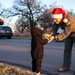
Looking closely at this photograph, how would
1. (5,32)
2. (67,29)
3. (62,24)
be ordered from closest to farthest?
1. (67,29)
2. (62,24)
3. (5,32)

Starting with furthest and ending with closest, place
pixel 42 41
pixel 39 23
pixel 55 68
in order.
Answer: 1. pixel 39 23
2. pixel 55 68
3. pixel 42 41

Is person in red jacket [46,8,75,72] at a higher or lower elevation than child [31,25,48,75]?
higher

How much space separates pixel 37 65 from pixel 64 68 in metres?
1.11

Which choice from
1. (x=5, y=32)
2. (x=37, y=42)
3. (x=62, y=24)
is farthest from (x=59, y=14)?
(x=5, y=32)

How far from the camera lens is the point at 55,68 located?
8656 mm

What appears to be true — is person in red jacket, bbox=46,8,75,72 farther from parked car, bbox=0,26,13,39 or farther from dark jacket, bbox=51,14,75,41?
parked car, bbox=0,26,13,39

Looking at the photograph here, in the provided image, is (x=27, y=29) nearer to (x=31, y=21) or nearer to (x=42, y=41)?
(x=31, y=21)

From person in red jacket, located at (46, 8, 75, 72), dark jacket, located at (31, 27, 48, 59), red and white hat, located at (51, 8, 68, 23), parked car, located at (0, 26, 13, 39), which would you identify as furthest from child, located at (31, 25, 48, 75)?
parked car, located at (0, 26, 13, 39)

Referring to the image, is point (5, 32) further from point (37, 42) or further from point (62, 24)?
point (37, 42)

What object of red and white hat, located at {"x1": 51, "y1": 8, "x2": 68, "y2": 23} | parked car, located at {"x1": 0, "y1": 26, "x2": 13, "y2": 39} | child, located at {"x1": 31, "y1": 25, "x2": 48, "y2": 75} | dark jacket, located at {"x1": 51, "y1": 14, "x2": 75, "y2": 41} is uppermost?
red and white hat, located at {"x1": 51, "y1": 8, "x2": 68, "y2": 23}

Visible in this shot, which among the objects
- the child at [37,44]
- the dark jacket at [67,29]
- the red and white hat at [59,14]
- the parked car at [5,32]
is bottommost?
the parked car at [5,32]

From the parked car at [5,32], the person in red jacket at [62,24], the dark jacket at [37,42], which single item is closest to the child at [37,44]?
the dark jacket at [37,42]

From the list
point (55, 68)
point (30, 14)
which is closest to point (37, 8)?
point (30, 14)

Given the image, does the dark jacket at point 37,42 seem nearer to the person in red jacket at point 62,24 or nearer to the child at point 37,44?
the child at point 37,44
